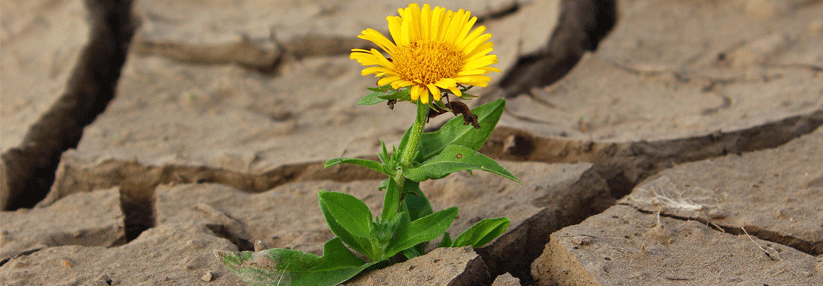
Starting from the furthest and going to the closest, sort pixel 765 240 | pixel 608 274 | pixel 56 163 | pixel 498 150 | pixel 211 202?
pixel 56 163 → pixel 498 150 → pixel 211 202 → pixel 765 240 → pixel 608 274

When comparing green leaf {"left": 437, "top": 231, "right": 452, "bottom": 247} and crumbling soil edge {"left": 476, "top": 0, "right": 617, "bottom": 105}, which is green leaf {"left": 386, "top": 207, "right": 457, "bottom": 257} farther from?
crumbling soil edge {"left": 476, "top": 0, "right": 617, "bottom": 105}

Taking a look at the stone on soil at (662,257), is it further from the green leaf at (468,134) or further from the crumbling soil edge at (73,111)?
the crumbling soil edge at (73,111)

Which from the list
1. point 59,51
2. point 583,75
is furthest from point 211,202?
point 583,75

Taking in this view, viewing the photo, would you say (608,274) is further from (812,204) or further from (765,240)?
(812,204)

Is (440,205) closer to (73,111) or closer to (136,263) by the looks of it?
(136,263)

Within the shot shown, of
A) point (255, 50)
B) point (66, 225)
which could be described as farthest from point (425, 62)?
point (255, 50)

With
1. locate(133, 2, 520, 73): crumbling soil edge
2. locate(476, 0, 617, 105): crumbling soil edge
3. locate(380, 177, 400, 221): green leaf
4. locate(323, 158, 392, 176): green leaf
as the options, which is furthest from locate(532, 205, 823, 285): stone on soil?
locate(133, 2, 520, 73): crumbling soil edge
